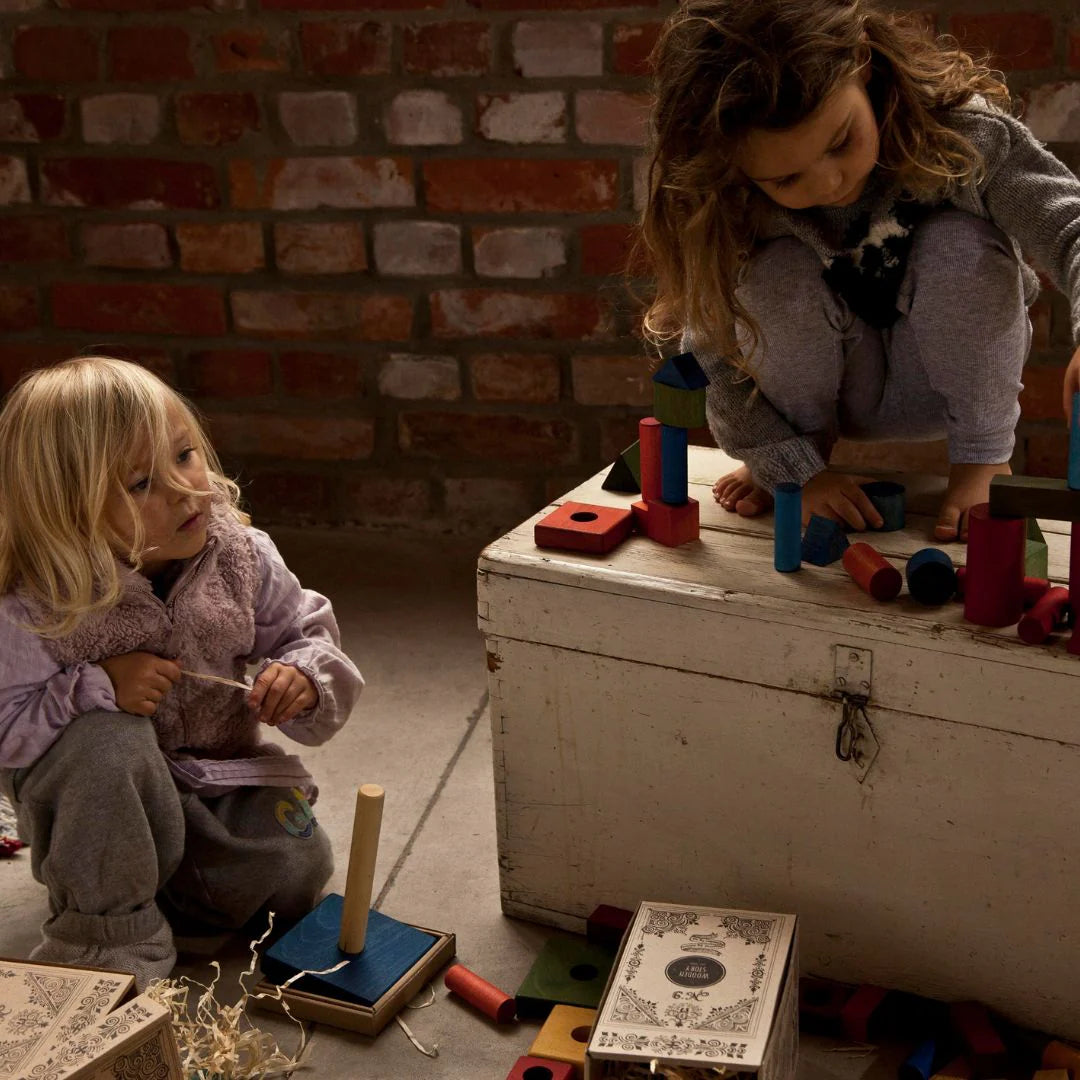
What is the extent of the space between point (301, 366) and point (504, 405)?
0.31 meters

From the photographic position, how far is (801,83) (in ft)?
3.85

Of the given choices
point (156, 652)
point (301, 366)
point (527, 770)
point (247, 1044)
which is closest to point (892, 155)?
point (527, 770)

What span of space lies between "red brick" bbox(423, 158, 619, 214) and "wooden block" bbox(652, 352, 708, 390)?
73cm

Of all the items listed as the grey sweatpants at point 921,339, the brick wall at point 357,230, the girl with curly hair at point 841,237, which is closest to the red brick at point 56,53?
the brick wall at point 357,230

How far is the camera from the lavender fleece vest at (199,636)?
1.31m

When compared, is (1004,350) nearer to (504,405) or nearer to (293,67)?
(504,405)

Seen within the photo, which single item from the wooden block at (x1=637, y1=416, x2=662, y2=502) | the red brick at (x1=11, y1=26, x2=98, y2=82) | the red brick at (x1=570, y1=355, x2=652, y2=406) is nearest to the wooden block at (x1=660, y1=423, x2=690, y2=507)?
the wooden block at (x1=637, y1=416, x2=662, y2=502)

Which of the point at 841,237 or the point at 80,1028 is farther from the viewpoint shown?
the point at 841,237

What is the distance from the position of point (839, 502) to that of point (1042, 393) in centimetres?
71

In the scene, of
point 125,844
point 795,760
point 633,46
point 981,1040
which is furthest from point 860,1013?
point 633,46

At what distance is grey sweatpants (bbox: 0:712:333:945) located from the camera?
1273mm

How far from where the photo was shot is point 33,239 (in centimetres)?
215

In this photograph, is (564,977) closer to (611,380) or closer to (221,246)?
(611,380)

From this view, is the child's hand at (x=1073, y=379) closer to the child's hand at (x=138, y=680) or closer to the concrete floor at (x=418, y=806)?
the concrete floor at (x=418, y=806)
